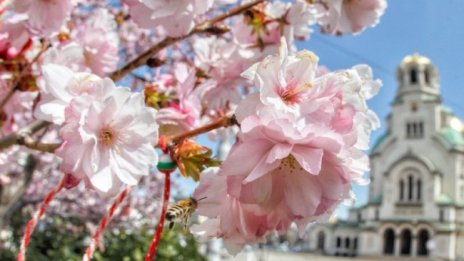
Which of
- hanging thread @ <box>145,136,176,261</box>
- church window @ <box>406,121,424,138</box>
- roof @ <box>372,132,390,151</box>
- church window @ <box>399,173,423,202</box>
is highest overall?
church window @ <box>406,121,424,138</box>

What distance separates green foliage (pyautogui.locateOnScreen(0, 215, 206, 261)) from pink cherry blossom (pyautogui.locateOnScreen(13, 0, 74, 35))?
186 cm

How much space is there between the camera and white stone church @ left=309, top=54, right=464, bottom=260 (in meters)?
25.1

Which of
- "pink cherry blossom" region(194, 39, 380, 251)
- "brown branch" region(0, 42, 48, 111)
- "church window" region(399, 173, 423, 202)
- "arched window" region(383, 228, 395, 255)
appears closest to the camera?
"pink cherry blossom" region(194, 39, 380, 251)

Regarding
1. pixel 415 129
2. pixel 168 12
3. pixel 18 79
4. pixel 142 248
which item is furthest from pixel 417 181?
pixel 168 12

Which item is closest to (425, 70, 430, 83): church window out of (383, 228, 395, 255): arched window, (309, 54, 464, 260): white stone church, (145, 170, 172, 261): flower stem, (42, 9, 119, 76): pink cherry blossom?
(309, 54, 464, 260): white stone church

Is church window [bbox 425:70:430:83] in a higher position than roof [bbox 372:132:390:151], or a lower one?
higher

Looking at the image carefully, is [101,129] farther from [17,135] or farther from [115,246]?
[115,246]

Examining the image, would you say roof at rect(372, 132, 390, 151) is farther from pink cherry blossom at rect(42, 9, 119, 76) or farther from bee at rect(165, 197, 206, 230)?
bee at rect(165, 197, 206, 230)

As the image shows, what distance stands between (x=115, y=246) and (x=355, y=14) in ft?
9.26

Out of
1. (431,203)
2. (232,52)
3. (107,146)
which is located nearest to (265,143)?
(107,146)

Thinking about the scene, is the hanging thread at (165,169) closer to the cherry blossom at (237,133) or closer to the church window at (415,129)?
the cherry blossom at (237,133)

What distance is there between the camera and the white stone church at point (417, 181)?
25.1 m

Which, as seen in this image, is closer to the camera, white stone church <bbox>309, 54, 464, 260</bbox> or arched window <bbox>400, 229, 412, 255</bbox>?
white stone church <bbox>309, 54, 464, 260</bbox>

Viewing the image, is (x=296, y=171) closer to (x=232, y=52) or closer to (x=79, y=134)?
(x=79, y=134)
